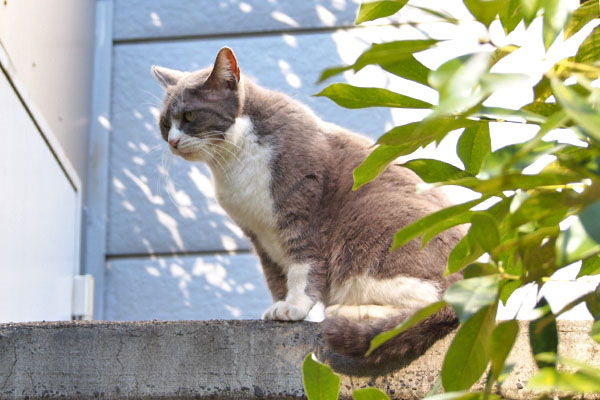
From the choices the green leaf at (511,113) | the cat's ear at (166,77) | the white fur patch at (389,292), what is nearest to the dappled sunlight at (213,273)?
the cat's ear at (166,77)

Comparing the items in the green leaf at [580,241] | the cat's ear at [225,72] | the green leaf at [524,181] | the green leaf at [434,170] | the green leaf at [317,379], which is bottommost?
the green leaf at [317,379]

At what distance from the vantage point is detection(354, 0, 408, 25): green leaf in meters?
0.61

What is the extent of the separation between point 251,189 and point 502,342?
4.21ft

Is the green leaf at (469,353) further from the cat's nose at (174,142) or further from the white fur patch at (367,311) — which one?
the cat's nose at (174,142)

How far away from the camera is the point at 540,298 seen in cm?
62

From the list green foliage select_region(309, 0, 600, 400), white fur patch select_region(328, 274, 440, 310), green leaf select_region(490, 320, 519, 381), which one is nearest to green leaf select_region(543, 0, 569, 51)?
green foliage select_region(309, 0, 600, 400)

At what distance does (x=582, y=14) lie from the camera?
0.61m

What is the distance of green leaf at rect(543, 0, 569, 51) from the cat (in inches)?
32.9

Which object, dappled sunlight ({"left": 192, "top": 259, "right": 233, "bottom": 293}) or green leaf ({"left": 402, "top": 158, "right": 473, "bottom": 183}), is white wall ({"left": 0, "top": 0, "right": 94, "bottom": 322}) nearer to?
dappled sunlight ({"left": 192, "top": 259, "right": 233, "bottom": 293})

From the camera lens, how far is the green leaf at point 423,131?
1.89 ft

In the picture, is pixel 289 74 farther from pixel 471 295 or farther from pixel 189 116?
pixel 471 295

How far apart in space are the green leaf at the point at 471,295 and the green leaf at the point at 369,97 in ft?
0.67

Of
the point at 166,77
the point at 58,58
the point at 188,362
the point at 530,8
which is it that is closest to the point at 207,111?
the point at 166,77

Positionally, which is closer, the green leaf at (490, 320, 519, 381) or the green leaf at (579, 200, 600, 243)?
the green leaf at (579, 200, 600, 243)
